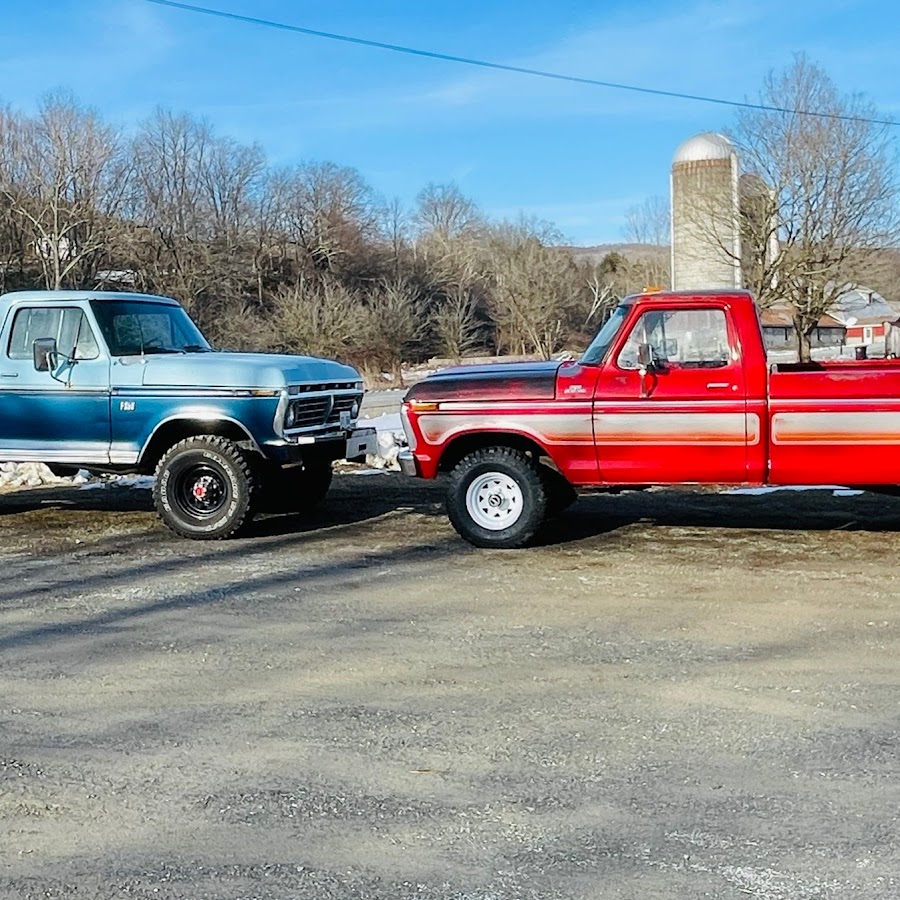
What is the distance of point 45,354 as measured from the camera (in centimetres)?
998

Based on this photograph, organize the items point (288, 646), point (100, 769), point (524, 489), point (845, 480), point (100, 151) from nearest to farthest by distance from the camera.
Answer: point (100, 769)
point (288, 646)
point (845, 480)
point (524, 489)
point (100, 151)

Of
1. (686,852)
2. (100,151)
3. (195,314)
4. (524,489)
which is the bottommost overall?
(686,852)

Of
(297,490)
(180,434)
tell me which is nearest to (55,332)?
(180,434)

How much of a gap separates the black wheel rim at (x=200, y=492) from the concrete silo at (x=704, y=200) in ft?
79.7

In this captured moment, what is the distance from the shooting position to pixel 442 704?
533 centimetres

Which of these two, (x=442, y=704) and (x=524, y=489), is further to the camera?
(x=524, y=489)

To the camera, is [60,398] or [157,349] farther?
[157,349]

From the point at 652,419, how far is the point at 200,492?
3852 mm

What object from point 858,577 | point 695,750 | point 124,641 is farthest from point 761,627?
point 124,641

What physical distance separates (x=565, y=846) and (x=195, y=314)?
61432 mm

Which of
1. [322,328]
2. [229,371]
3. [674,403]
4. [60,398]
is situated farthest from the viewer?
[322,328]

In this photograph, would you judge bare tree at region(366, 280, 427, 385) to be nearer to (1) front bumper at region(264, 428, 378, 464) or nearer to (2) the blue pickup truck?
(2) the blue pickup truck

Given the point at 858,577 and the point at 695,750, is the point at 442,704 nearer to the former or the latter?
the point at 695,750

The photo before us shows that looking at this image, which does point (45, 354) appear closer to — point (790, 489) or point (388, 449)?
point (388, 449)
